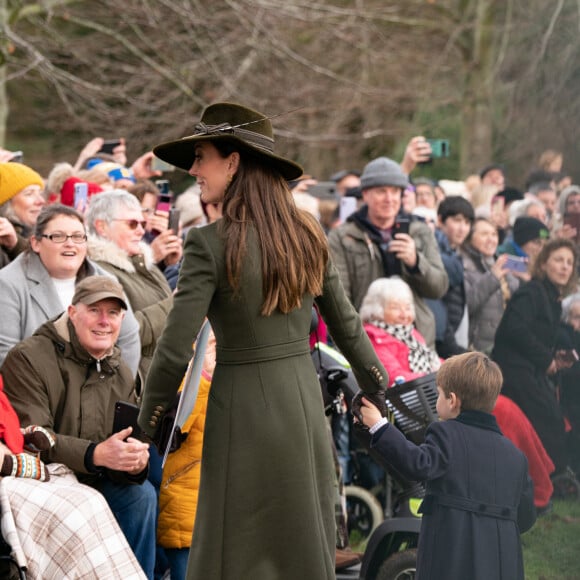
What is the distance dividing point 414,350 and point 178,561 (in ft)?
5.66

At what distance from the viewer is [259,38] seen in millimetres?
12312

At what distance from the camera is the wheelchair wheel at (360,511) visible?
5.85 metres

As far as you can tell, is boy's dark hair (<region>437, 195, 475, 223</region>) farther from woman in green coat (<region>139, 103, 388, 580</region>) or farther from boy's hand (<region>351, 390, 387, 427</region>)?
woman in green coat (<region>139, 103, 388, 580</region>)

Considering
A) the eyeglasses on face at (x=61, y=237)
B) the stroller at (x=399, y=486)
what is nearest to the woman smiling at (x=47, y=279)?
the eyeglasses on face at (x=61, y=237)

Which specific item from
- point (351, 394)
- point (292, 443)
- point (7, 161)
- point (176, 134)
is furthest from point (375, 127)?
point (292, 443)

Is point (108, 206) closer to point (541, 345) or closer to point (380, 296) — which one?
point (380, 296)

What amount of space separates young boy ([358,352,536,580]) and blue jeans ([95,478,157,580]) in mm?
973

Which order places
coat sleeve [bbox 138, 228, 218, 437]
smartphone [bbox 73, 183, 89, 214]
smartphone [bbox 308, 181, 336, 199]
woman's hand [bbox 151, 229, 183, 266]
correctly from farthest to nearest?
smartphone [bbox 308, 181, 336, 199]
smartphone [bbox 73, 183, 89, 214]
woman's hand [bbox 151, 229, 183, 266]
coat sleeve [bbox 138, 228, 218, 437]

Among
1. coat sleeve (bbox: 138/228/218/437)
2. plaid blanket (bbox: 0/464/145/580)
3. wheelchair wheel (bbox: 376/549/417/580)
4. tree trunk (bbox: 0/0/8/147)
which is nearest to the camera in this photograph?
coat sleeve (bbox: 138/228/218/437)

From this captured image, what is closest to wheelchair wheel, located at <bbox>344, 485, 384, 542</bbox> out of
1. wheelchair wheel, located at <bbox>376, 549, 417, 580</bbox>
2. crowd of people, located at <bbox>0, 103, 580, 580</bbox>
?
crowd of people, located at <bbox>0, 103, 580, 580</bbox>

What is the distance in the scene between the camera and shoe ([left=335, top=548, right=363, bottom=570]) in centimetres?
568

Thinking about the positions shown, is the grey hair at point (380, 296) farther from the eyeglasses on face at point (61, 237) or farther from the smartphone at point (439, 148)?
the smartphone at point (439, 148)

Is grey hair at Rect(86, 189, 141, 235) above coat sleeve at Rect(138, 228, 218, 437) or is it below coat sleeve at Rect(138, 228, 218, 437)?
above

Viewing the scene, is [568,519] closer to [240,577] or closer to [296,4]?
[240,577]
